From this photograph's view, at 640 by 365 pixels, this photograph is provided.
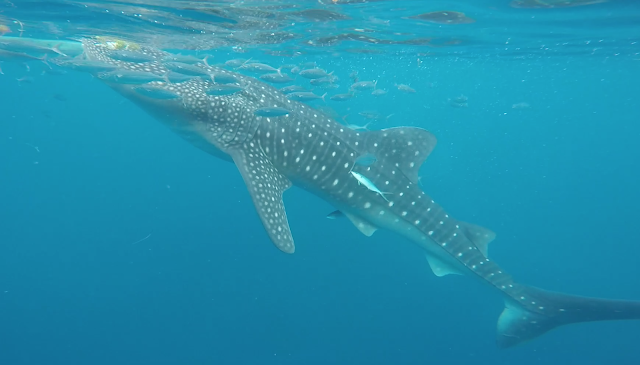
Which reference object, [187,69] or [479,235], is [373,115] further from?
[187,69]

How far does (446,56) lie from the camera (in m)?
21.8

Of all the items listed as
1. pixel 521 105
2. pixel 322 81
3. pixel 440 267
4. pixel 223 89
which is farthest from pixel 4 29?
pixel 521 105

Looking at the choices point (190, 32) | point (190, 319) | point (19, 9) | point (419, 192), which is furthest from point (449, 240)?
point (19, 9)

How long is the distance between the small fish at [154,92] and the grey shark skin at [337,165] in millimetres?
266

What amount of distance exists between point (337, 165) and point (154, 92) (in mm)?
2974

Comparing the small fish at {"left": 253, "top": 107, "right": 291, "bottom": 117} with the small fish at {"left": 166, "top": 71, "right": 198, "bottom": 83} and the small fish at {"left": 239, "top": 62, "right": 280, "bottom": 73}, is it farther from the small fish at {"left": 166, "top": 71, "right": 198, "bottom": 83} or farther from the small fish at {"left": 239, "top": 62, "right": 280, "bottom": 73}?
the small fish at {"left": 239, "top": 62, "right": 280, "bottom": 73}

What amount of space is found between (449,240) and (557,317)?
75.6 inches

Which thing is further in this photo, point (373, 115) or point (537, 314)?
point (373, 115)

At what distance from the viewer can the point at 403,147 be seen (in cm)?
684

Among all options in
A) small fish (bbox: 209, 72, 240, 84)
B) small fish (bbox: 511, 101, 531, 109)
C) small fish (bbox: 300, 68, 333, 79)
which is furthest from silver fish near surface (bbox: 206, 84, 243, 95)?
small fish (bbox: 511, 101, 531, 109)

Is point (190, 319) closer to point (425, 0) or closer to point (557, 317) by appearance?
point (557, 317)

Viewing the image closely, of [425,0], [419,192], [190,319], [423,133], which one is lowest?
[190,319]

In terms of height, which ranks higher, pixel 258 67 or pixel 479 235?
pixel 258 67

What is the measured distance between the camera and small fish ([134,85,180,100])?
5.92 meters
